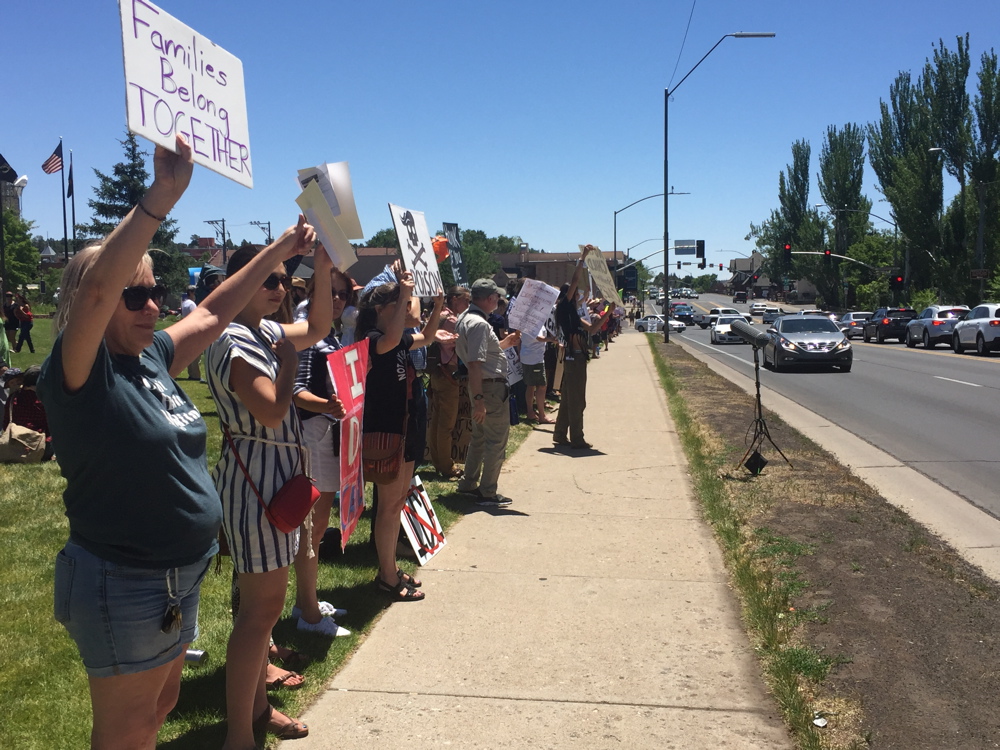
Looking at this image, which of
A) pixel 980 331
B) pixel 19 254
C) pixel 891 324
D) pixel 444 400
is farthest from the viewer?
pixel 19 254

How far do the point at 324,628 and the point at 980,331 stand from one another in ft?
97.9

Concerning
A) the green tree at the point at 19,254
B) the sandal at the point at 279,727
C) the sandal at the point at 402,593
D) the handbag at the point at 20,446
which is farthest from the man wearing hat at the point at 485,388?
the green tree at the point at 19,254

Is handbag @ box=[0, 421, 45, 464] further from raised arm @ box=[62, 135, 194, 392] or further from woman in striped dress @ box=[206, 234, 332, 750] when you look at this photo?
raised arm @ box=[62, 135, 194, 392]

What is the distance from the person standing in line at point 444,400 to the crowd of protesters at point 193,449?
300cm

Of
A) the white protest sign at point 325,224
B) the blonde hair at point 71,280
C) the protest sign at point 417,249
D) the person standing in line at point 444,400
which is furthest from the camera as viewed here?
the person standing in line at point 444,400

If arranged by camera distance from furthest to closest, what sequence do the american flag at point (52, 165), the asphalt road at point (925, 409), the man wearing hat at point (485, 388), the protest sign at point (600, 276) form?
the american flag at point (52, 165), the protest sign at point (600, 276), the asphalt road at point (925, 409), the man wearing hat at point (485, 388)

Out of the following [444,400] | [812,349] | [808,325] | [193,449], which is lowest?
[812,349]

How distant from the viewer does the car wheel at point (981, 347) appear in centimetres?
2911

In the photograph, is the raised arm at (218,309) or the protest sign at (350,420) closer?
the raised arm at (218,309)

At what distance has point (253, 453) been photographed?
337 cm

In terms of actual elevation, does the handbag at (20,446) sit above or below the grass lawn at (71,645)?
above

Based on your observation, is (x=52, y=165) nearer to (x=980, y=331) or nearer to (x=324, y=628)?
(x=980, y=331)

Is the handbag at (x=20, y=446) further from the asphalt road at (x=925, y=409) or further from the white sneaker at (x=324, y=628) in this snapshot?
the asphalt road at (x=925, y=409)

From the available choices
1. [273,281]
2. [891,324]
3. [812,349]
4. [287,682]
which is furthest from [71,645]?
[891,324]
